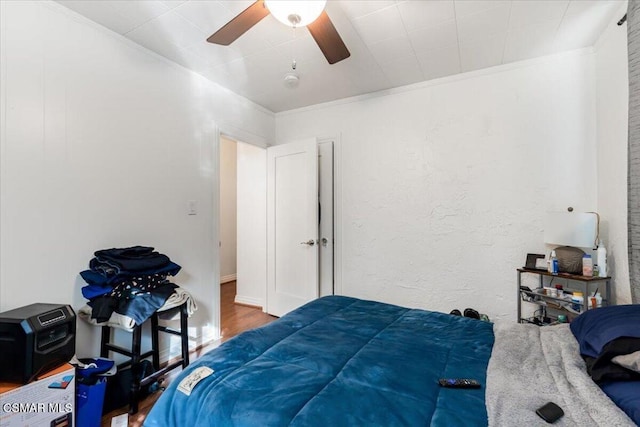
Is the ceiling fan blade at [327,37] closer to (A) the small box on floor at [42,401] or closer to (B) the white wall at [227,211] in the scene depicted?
(A) the small box on floor at [42,401]

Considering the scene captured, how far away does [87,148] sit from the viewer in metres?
2.00

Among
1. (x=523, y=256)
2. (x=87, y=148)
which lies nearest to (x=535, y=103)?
(x=523, y=256)

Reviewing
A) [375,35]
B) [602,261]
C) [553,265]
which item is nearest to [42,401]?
[375,35]

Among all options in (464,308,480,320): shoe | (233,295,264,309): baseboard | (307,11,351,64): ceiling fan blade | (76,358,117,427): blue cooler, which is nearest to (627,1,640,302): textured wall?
(464,308,480,320): shoe

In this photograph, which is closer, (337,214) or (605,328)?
(605,328)

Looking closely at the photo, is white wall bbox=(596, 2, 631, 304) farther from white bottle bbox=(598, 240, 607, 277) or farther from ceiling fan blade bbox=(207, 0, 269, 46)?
ceiling fan blade bbox=(207, 0, 269, 46)

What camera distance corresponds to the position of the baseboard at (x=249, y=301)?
401cm

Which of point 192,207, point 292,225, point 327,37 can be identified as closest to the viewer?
point 327,37

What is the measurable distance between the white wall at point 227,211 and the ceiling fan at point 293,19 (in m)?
3.82

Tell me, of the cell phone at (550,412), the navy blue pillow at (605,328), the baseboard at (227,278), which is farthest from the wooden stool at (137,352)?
the baseboard at (227,278)

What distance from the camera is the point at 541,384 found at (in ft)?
3.32

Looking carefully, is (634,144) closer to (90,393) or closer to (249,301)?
(90,393)

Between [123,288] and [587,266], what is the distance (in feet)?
10.1

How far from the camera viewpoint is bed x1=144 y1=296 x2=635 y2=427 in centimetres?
90
